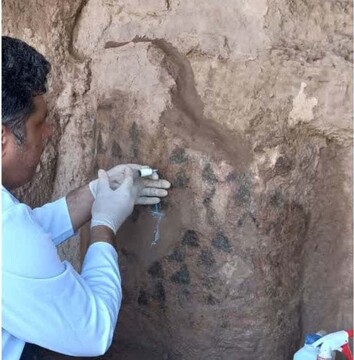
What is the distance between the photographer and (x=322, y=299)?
1.64 meters

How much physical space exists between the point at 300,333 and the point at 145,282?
41 cm

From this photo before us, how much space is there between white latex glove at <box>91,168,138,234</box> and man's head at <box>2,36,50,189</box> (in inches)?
7.6

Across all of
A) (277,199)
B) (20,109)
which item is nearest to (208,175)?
(277,199)

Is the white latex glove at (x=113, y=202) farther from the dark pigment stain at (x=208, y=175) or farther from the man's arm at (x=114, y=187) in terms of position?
the dark pigment stain at (x=208, y=175)

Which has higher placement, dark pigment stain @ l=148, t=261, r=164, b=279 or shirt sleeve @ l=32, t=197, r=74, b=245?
shirt sleeve @ l=32, t=197, r=74, b=245

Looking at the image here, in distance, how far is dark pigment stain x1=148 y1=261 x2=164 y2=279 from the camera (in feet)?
5.39

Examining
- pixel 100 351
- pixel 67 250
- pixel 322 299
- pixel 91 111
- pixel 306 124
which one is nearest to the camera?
pixel 100 351

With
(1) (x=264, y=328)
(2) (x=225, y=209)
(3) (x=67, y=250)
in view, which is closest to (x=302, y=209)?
(2) (x=225, y=209)

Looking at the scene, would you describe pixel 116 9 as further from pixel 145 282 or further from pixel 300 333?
pixel 300 333

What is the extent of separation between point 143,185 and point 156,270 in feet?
0.74

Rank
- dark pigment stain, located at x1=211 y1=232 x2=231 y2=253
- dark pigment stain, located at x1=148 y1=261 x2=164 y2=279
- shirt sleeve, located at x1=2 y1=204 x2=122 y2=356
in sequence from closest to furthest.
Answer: shirt sleeve, located at x1=2 y1=204 x2=122 y2=356, dark pigment stain, located at x1=211 y1=232 x2=231 y2=253, dark pigment stain, located at x1=148 y1=261 x2=164 y2=279

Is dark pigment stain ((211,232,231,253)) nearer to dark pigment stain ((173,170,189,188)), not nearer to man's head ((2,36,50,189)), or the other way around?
dark pigment stain ((173,170,189,188))

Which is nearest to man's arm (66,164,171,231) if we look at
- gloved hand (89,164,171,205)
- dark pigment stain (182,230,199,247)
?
gloved hand (89,164,171,205)

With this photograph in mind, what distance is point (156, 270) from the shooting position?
1.65 metres
